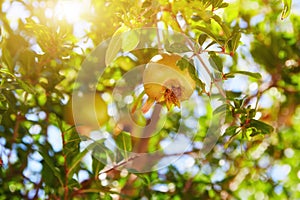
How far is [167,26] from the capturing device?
1.47 metres

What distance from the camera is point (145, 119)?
1.87 meters

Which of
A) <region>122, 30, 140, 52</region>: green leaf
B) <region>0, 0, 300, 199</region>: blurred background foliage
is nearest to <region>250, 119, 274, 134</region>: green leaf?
<region>0, 0, 300, 199</region>: blurred background foliage

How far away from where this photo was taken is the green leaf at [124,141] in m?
1.48

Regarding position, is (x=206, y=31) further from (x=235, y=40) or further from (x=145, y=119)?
(x=145, y=119)

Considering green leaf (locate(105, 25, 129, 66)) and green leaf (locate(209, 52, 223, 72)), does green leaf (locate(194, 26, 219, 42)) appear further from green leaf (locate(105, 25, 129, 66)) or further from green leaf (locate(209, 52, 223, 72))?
green leaf (locate(105, 25, 129, 66))

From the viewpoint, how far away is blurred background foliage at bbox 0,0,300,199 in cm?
131

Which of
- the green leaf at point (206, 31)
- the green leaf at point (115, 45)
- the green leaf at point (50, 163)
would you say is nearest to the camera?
the green leaf at point (206, 31)

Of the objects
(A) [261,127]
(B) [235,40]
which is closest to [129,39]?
(B) [235,40]

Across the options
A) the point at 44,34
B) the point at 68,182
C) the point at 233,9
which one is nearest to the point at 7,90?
the point at 44,34

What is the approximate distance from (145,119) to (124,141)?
392mm

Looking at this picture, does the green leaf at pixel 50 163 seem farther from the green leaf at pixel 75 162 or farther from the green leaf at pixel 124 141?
the green leaf at pixel 124 141

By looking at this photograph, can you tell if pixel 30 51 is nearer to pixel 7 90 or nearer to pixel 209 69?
pixel 7 90

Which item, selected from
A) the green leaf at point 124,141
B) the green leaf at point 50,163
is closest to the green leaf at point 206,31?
the green leaf at point 124,141

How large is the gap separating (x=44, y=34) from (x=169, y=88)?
45 cm
